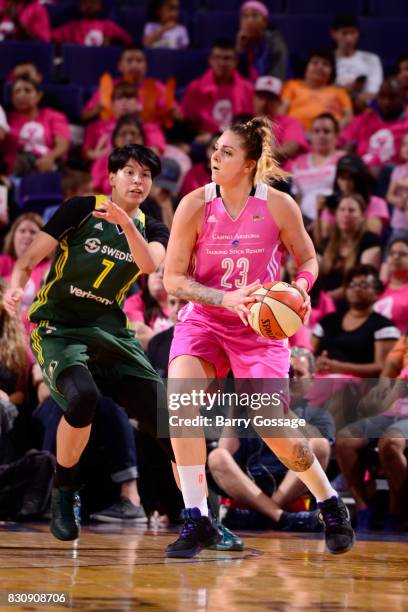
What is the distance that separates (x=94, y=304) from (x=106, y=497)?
1883 millimetres

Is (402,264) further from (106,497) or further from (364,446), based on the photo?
(106,497)

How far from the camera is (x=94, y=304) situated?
4.58m

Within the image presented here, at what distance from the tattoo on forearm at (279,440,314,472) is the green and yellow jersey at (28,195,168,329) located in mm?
1026

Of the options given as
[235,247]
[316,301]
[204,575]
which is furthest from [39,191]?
[204,575]

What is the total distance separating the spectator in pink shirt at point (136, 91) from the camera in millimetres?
A: 9844

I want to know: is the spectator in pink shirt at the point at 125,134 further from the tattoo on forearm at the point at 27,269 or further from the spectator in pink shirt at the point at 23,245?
the tattoo on forearm at the point at 27,269

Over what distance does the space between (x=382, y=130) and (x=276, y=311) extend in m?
5.95

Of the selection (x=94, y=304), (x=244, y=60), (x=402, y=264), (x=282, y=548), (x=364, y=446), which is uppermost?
(x=244, y=60)

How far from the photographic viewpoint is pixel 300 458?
4.17 meters

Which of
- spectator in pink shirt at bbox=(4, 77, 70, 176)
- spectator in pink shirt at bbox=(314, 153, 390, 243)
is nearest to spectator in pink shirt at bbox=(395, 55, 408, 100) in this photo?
spectator in pink shirt at bbox=(314, 153, 390, 243)

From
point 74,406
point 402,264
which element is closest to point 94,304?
point 74,406

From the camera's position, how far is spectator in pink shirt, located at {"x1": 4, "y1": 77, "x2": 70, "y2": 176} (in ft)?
31.3

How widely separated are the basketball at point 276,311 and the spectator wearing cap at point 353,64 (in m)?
6.89

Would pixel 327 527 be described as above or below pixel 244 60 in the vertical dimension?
below
